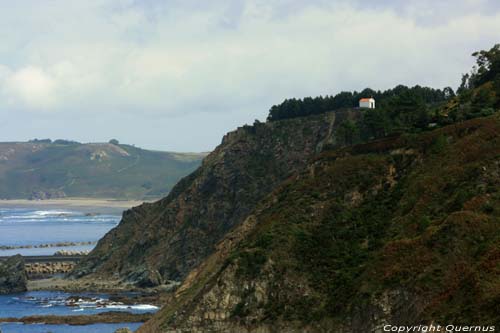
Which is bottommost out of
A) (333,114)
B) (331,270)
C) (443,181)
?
(331,270)

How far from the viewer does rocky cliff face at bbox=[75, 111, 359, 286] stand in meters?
173

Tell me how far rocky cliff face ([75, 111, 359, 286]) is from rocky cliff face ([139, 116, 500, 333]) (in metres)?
62.3

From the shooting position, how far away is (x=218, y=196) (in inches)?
7087

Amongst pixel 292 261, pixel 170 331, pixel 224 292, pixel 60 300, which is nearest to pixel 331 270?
pixel 292 261

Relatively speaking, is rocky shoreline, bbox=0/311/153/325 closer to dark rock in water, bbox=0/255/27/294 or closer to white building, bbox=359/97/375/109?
dark rock in water, bbox=0/255/27/294

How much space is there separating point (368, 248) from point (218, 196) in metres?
90.7

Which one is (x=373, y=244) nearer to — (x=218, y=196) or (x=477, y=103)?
(x=477, y=103)

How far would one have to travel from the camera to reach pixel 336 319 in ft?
276

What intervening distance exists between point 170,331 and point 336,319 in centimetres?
1820

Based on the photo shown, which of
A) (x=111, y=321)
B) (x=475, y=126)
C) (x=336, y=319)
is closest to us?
(x=336, y=319)

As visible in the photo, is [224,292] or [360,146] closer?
[224,292]

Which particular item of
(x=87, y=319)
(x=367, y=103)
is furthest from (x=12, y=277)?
(x=367, y=103)

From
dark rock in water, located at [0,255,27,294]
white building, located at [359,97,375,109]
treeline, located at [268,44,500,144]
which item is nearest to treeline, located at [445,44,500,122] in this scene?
treeline, located at [268,44,500,144]

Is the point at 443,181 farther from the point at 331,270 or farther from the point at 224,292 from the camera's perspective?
the point at 224,292
